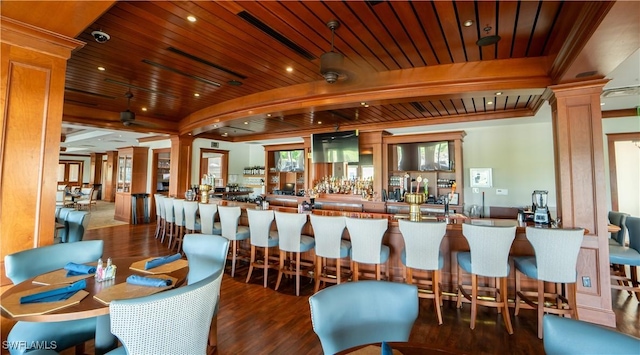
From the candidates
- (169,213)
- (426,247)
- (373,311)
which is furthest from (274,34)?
(169,213)

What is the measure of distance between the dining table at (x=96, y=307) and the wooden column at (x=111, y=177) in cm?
1279

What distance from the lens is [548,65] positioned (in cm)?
284

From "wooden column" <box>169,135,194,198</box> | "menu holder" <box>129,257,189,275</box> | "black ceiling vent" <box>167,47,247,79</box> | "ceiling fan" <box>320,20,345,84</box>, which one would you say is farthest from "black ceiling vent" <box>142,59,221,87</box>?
"wooden column" <box>169,135,194,198</box>

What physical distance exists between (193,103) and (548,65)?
5403 millimetres

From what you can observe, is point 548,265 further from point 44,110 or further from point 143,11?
point 44,110

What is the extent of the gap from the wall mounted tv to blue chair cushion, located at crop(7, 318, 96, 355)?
5.22 m

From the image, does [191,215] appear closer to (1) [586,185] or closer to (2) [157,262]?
(2) [157,262]

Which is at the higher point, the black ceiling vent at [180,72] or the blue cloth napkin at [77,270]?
the black ceiling vent at [180,72]

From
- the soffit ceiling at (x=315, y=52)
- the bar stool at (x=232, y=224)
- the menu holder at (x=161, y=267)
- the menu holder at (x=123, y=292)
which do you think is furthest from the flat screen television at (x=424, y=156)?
the menu holder at (x=123, y=292)

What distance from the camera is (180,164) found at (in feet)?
22.3

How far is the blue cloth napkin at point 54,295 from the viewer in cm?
138

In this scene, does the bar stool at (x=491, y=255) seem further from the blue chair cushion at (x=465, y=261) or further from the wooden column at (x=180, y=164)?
the wooden column at (x=180, y=164)

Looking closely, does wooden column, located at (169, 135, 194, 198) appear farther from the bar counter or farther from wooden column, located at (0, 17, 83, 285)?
the bar counter

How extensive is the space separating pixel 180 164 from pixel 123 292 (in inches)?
232
